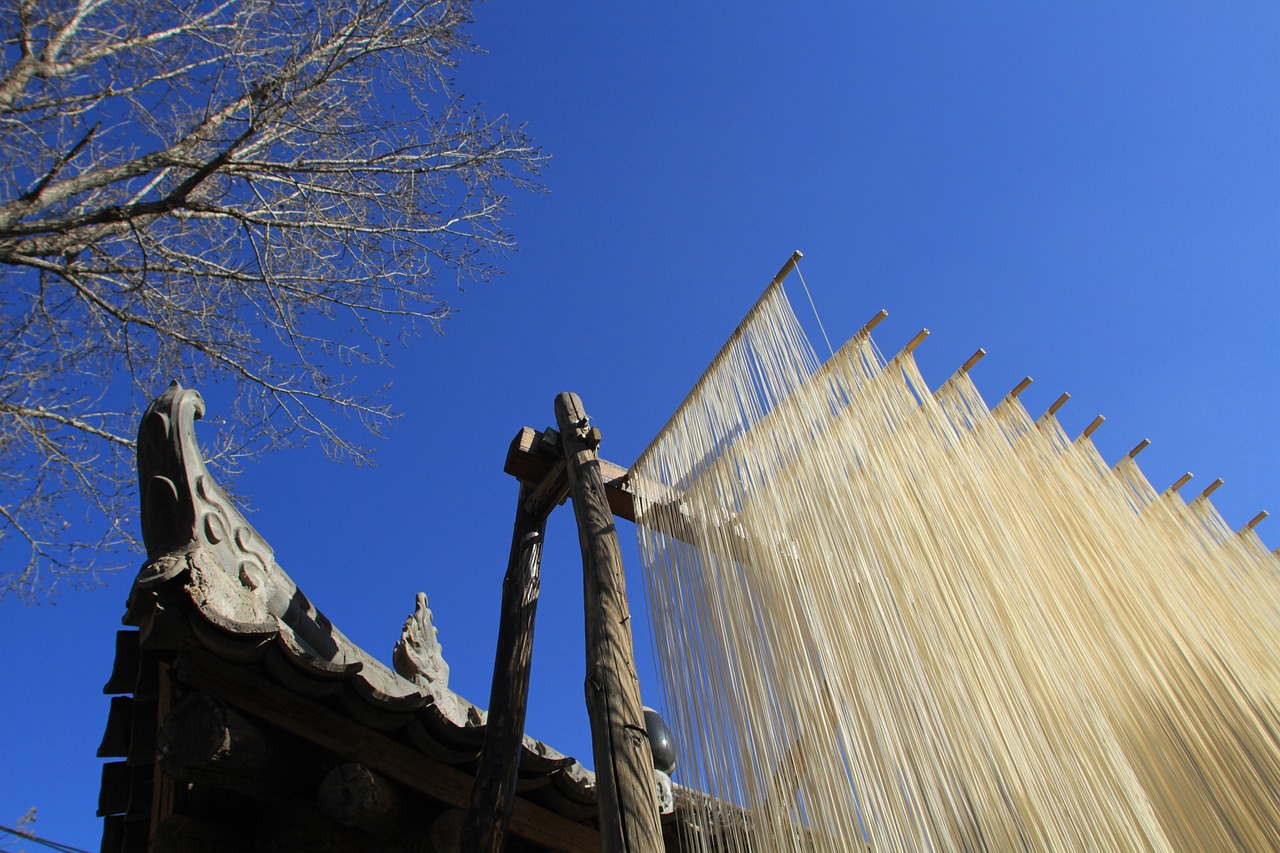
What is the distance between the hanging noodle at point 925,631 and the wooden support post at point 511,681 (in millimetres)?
402

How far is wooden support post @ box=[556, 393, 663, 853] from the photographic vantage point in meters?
1.76

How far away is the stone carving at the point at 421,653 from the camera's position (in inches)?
125

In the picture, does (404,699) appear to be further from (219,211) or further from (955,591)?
(219,211)

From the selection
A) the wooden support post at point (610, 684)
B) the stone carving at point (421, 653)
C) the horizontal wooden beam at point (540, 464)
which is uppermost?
the horizontal wooden beam at point (540, 464)

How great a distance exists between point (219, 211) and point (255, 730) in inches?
142

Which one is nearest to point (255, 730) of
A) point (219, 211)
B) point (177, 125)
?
point (219, 211)

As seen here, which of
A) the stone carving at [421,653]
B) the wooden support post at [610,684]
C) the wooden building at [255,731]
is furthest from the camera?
the stone carving at [421,653]

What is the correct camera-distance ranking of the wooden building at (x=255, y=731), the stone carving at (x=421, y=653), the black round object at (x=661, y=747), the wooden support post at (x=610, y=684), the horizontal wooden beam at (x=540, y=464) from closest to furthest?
1. the wooden support post at (x=610, y=684)
2. the wooden building at (x=255, y=731)
3. the horizontal wooden beam at (x=540, y=464)
4. the stone carving at (x=421, y=653)
5. the black round object at (x=661, y=747)

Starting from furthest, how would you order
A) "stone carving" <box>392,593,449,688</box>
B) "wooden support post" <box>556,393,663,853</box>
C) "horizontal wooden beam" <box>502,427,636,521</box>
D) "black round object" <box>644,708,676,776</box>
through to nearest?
"black round object" <box>644,708,676,776</box>
"stone carving" <box>392,593,449,688</box>
"horizontal wooden beam" <box>502,427,636,521</box>
"wooden support post" <box>556,393,663,853</box>

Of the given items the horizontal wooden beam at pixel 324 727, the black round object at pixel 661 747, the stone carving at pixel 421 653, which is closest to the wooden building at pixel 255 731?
the horizontal wooden beam at pixel 324 727

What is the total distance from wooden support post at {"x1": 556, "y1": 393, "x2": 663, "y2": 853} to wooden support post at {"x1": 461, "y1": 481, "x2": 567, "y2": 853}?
0.36 metres

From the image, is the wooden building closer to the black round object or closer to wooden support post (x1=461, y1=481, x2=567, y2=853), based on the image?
wooden support post (x1=461, y1=481, x2=567, y2=853)

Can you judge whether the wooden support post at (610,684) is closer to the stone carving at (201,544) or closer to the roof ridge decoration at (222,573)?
the roof ridge decoration at (222,573)

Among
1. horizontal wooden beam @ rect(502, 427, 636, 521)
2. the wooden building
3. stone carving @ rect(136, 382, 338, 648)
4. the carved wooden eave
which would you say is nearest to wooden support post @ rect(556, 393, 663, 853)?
the wooden building
